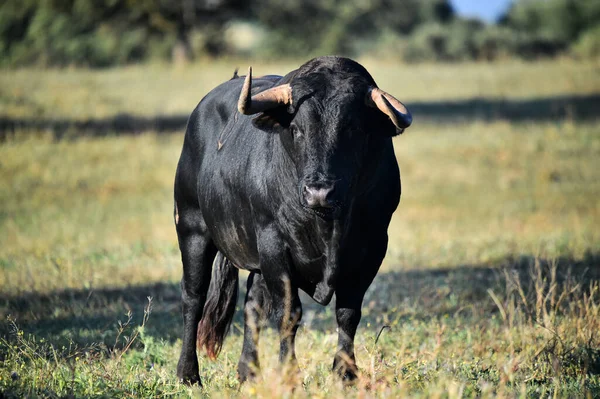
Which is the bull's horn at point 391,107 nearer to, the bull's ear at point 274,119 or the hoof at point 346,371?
the bull's ear at point 274,119

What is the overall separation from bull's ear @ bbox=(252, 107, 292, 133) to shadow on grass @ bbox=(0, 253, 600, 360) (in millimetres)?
2553

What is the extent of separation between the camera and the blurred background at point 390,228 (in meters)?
6.44

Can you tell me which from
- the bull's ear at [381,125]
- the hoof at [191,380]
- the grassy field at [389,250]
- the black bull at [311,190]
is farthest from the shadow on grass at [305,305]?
the bull's ear at [381,125]

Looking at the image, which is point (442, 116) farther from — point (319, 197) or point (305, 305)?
point (319, 197)

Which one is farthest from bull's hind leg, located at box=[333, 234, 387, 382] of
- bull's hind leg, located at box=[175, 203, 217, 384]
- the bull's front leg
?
bull's hind leg, located at box=[175, 203, 217, 384]

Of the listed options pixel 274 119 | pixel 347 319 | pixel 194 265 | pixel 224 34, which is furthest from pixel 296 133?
pixel 224 34

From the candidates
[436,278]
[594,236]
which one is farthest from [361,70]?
[594,236]

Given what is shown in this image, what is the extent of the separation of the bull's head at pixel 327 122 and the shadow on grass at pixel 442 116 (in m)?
19.1

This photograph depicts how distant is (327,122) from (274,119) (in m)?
0.44

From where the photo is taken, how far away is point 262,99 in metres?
5.73

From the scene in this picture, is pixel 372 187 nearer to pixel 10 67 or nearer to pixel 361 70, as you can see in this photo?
pixel 361 70

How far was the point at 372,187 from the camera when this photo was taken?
5.84m

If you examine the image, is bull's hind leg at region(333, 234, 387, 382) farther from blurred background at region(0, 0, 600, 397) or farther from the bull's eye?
the bull's eye

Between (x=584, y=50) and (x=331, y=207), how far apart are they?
36.9 meters
